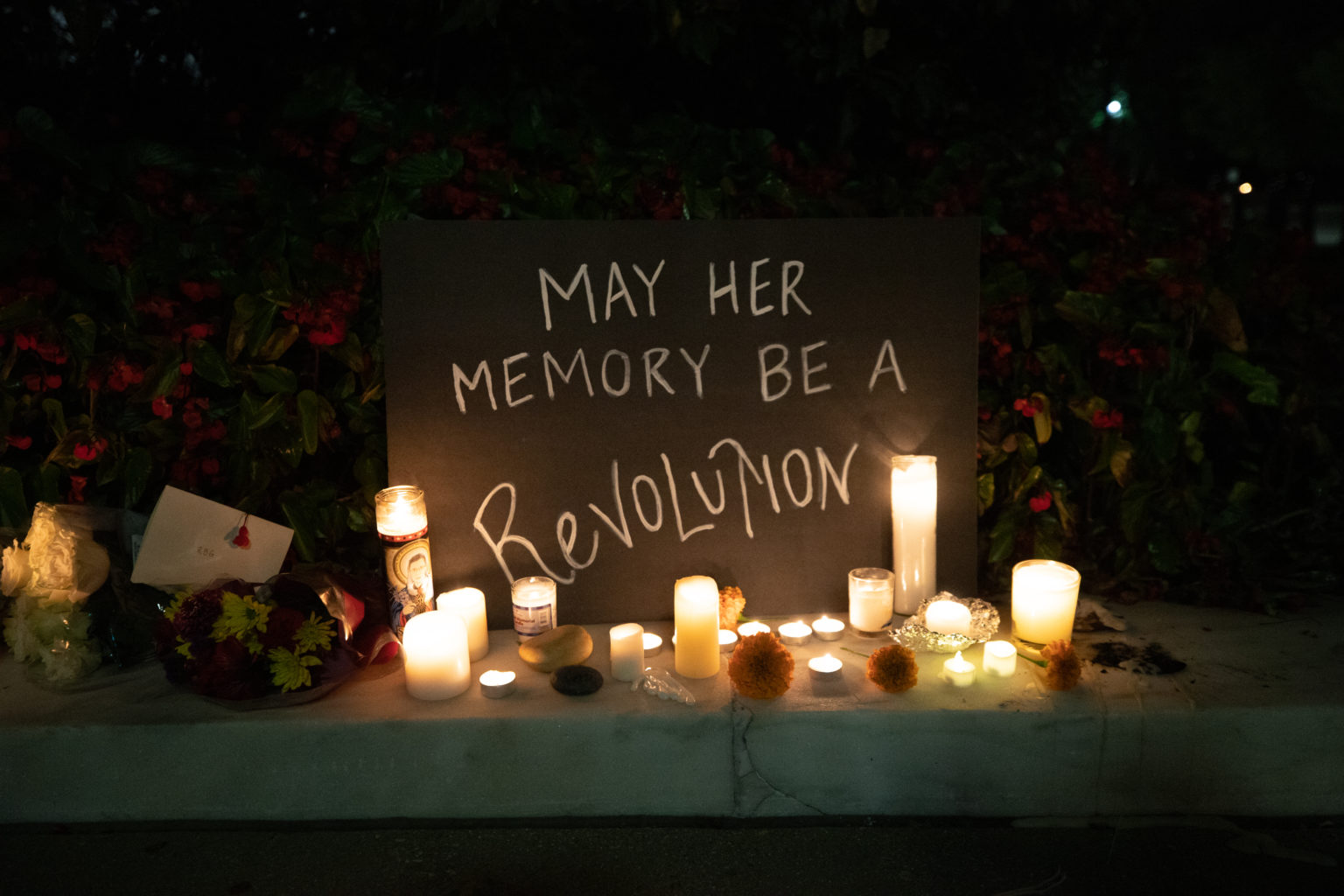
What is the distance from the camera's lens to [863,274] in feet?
6.96

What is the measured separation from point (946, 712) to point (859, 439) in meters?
0.65

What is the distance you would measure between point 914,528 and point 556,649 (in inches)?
33.1

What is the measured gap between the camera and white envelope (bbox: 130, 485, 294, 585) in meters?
2.02

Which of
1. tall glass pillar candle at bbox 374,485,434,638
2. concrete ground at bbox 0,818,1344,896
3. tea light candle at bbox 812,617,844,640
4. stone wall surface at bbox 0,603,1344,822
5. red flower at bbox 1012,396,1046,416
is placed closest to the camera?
concrete ground at bbox 0,818,1344,896

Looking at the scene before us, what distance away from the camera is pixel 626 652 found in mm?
1915

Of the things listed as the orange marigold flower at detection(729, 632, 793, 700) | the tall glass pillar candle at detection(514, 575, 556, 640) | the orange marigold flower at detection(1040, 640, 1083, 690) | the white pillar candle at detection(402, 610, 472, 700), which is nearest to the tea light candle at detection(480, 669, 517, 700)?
the white pillar candle at detection(402, 610, 472, 700)

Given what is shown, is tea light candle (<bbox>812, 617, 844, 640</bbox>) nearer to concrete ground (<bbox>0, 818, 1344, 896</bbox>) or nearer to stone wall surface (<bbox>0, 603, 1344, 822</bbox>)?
stone wall surface (<bbox>0, 603, 1344, 822</bbox>)

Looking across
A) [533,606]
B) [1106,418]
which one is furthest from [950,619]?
[533,606]

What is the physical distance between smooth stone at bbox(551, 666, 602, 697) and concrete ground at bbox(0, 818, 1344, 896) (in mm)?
244

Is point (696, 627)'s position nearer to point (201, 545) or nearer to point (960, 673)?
point (960, 673)

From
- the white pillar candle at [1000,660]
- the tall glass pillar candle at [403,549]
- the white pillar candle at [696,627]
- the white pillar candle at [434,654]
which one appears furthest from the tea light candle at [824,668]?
the tall glass pillar candle at [403,549]

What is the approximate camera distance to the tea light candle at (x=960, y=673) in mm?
1879

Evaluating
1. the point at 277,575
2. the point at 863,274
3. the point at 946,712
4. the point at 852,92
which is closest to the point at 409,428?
the point at 277,575

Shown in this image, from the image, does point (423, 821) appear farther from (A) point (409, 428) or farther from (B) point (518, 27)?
Answer: (B) point (518, 27)
